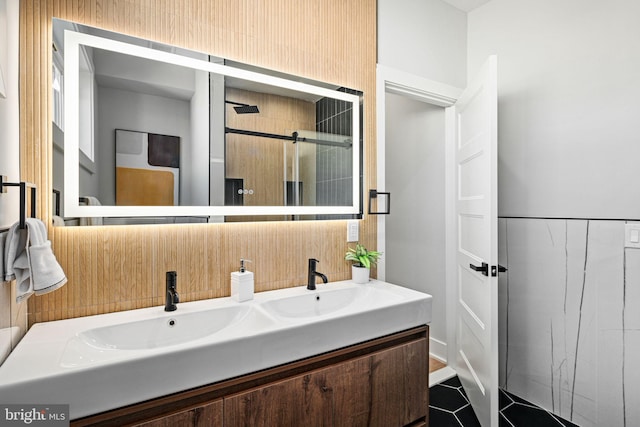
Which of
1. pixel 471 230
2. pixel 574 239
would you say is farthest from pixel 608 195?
pixel 471 230

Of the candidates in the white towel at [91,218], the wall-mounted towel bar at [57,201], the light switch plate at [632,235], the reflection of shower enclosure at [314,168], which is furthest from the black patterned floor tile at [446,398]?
the wall-mounted towel bar at [57,201]

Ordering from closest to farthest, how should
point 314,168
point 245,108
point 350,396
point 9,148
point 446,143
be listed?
point 9,148
point 350,396
point 245,108
point 314,168
point 446,143

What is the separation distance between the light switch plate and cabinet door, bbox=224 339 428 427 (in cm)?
116

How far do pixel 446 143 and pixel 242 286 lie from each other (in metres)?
1.90

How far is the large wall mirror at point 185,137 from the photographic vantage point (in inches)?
49.9

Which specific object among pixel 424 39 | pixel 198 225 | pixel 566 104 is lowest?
pixel 198 225

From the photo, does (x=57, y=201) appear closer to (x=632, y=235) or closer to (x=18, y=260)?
(x=18, y=260)

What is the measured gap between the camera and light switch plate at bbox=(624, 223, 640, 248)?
170 cm

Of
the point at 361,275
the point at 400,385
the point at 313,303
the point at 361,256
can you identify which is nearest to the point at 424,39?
the point at 361,256

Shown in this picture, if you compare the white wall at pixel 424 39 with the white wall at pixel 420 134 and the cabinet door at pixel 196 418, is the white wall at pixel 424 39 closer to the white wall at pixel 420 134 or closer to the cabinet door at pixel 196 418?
the white wall at pixel 420 134

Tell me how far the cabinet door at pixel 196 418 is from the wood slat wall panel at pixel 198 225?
1.78 feet

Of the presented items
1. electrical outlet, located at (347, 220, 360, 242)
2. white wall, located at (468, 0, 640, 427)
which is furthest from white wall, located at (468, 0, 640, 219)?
electrical outlet, located at (347, 220, 360, 242)

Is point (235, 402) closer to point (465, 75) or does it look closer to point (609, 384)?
point (609, 384)

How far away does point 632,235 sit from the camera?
1.72 metres
